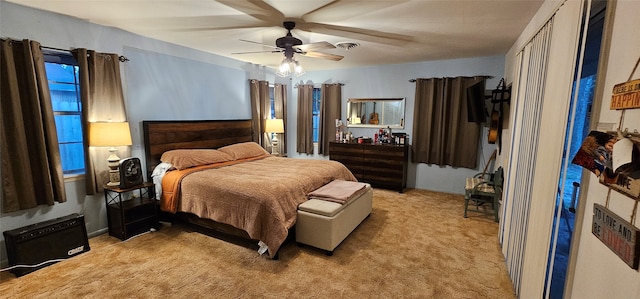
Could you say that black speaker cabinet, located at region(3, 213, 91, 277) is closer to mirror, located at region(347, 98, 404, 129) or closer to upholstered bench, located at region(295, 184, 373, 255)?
upholstered bench, located at region(295, 184, 373, 255)

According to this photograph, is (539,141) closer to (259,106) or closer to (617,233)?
(617,233)

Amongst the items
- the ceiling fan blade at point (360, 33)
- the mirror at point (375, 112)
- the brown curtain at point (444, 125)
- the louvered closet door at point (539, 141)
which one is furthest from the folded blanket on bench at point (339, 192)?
the mirror at point (375, 112)

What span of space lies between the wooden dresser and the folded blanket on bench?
1.60m

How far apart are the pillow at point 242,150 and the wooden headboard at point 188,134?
0.83ft

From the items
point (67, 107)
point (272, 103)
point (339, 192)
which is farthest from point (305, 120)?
point (67, 107)

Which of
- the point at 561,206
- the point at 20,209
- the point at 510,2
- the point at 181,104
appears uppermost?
the point at 510,2

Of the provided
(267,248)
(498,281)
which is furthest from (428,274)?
(267,248)

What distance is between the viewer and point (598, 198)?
1.15 metres

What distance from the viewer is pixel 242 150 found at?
444 cm

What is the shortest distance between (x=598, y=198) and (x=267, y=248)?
238 cm

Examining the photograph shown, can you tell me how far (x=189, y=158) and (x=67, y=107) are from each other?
1352 millimetres

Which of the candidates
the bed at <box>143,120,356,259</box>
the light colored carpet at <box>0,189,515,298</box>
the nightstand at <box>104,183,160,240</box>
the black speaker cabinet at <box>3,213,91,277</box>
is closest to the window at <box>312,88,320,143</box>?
the bed at <box>143,120,356,259</box>

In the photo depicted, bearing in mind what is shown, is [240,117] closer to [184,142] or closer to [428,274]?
[184,142]

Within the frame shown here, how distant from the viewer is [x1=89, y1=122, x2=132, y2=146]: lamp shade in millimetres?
2855
